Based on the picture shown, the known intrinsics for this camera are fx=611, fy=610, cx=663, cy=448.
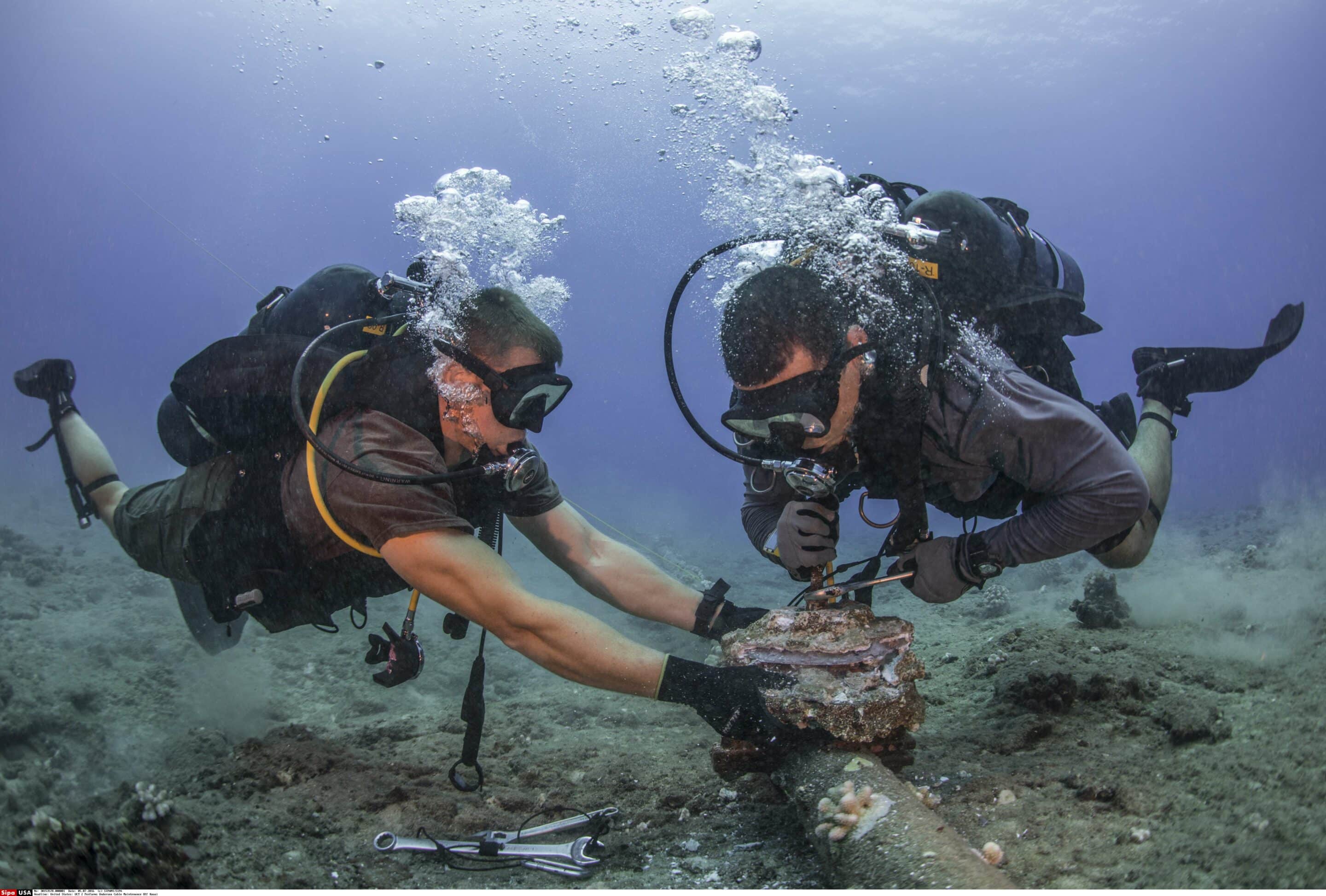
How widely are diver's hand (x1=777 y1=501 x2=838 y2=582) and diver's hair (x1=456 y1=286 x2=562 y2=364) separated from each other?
61.2 inches

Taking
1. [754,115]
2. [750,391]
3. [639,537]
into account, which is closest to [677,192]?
[639,537]

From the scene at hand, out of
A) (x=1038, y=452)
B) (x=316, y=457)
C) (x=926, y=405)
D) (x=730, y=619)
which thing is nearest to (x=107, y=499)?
(x=316, y=457)

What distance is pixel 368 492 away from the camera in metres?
2.76

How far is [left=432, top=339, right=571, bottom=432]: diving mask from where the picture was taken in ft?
10.4

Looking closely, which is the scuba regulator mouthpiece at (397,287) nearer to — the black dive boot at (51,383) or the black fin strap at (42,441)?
the black fin strap at (42,441)

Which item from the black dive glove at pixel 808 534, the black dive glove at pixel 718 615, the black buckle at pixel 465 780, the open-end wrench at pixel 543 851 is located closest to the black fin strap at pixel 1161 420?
the black dive glove at pixel 808 534

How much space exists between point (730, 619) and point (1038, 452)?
1.90 metres

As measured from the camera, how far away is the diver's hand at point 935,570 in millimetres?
3195

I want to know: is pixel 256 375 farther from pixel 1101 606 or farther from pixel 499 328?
pixel 1101 606

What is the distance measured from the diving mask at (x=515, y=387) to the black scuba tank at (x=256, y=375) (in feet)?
1.68

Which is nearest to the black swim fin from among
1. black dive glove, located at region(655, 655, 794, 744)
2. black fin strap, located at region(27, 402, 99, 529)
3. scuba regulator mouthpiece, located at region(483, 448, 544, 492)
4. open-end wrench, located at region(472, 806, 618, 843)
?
black dive glove, located at region(655, 655, 794, 744)

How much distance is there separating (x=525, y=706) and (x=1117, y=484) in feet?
15.4

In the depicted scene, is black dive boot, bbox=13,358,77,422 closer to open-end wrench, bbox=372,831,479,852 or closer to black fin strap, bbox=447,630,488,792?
black fin strap, bbox=447,630,488,792

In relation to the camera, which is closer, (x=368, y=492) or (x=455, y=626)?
(x=368, y=492)
